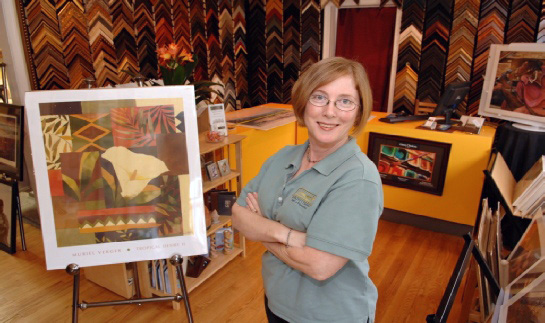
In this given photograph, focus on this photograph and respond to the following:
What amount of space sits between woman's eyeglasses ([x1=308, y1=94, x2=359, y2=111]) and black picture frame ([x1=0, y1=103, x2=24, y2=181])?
2462 millimetres

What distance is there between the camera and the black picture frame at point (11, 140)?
8.87ft

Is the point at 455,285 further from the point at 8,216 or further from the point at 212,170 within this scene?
the point at 8,216

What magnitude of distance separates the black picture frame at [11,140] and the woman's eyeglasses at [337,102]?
2462mm

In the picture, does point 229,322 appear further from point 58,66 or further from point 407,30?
point 407,30

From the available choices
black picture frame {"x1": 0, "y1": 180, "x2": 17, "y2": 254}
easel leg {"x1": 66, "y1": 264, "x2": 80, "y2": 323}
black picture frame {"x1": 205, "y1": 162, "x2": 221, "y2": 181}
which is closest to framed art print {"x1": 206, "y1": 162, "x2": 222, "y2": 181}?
black picture frame {"x1": 205, "y1": 162, "x2": 221, "y2": 181}

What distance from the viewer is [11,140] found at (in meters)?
2.78

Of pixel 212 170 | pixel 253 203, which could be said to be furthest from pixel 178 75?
pixel 253 203

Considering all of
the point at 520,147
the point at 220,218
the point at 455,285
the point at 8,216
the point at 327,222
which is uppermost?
the point at 327,222

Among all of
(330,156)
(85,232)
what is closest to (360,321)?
(330,156)

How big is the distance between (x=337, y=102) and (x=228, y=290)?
5.86 feet

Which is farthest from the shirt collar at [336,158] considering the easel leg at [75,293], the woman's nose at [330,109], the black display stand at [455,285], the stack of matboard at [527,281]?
the easel leg at [75,293]

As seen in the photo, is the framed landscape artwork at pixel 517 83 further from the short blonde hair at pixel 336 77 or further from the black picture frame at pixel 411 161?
the short blonde hair at pixel 336 77

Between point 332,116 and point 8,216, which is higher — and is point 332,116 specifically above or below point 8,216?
above

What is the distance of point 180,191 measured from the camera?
1673mm
